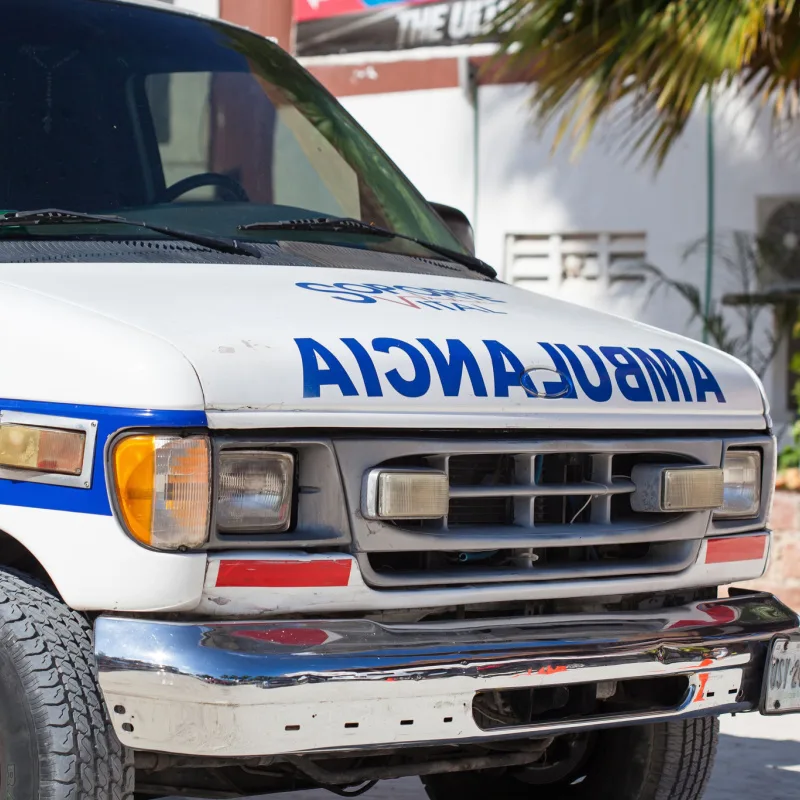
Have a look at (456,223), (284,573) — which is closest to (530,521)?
(284,573)

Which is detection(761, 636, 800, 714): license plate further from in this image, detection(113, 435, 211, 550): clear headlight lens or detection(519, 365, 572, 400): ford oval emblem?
detection(113, 435, 211, 550): clear headlight lens

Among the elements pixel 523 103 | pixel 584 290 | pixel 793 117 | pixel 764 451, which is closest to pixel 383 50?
pixel 523 103

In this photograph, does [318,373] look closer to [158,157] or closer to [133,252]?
[133,252]

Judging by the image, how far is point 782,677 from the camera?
355cm

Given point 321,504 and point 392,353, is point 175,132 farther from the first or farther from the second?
point 321,504

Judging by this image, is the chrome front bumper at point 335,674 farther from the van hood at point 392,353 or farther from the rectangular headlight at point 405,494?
the van hood at point 392,353

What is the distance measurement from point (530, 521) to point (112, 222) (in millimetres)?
1191

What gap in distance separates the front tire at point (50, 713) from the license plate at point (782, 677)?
145 centimetres

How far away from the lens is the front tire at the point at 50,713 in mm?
2818

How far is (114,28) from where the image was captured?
4.35 m

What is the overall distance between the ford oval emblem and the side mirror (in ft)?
4.91

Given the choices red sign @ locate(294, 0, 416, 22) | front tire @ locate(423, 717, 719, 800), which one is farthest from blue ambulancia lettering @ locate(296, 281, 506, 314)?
red sign @ locate(294, 0, 416, 22)

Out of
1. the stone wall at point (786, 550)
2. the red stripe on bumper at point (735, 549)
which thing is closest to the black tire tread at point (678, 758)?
the red stripe on bumper at point (735, 549)

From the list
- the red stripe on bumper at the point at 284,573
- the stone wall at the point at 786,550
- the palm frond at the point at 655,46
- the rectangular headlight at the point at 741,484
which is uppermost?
the palm frond at the point at 655,46
